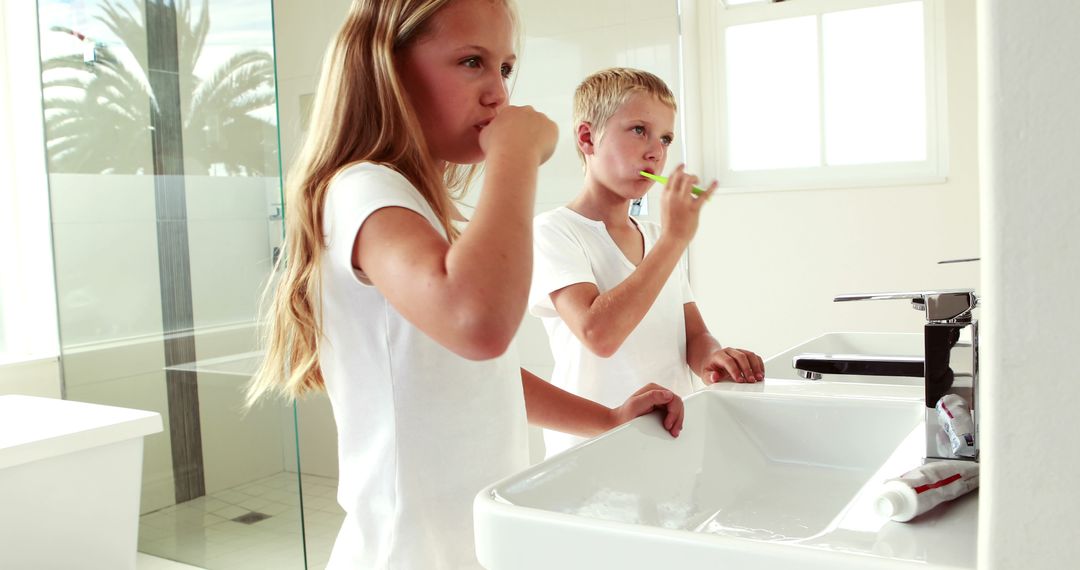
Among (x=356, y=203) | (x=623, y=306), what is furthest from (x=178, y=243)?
(x=356, y=203)

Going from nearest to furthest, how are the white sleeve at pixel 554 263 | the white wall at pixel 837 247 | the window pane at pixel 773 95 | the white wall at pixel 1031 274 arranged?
the white wall at pixel 1031 274 → the white sleeve at pixel 554 263 → the white wall at pixel 837 247 → the window pane at pixel 773 95

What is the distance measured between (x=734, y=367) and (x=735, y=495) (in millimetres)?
271

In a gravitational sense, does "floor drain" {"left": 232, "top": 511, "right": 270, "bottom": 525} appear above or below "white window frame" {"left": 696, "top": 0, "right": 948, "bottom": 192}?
below

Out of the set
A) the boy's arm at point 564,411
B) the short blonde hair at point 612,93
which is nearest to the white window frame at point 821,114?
the short blonde hair at point 612,93

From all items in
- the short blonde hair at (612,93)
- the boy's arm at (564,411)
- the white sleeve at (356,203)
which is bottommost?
the boy's arm at (564,411)

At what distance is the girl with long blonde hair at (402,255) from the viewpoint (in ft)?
2.16

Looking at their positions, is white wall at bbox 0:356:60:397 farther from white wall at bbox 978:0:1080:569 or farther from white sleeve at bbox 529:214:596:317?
white wall at bbox 978:0:1080:569

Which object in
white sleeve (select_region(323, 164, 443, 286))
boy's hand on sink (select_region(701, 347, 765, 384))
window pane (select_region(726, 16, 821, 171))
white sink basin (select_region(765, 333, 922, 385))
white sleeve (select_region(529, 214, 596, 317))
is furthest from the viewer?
window pane (select_region(726, 16, 821, 171))

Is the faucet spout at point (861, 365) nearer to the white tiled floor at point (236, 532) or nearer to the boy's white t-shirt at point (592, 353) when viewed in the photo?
the boy's white t-shirt at point (592, 353)

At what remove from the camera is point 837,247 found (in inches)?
85.7

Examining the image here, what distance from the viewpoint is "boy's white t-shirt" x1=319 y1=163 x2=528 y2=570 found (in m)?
0.70

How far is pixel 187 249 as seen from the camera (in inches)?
81.4

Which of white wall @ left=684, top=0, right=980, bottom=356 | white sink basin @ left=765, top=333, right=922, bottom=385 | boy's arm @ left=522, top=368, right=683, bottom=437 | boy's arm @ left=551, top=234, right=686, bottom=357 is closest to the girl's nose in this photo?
boy's arm @ left=522, top=368, right=683, bottom=437

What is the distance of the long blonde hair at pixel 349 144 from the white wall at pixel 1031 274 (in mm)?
512
